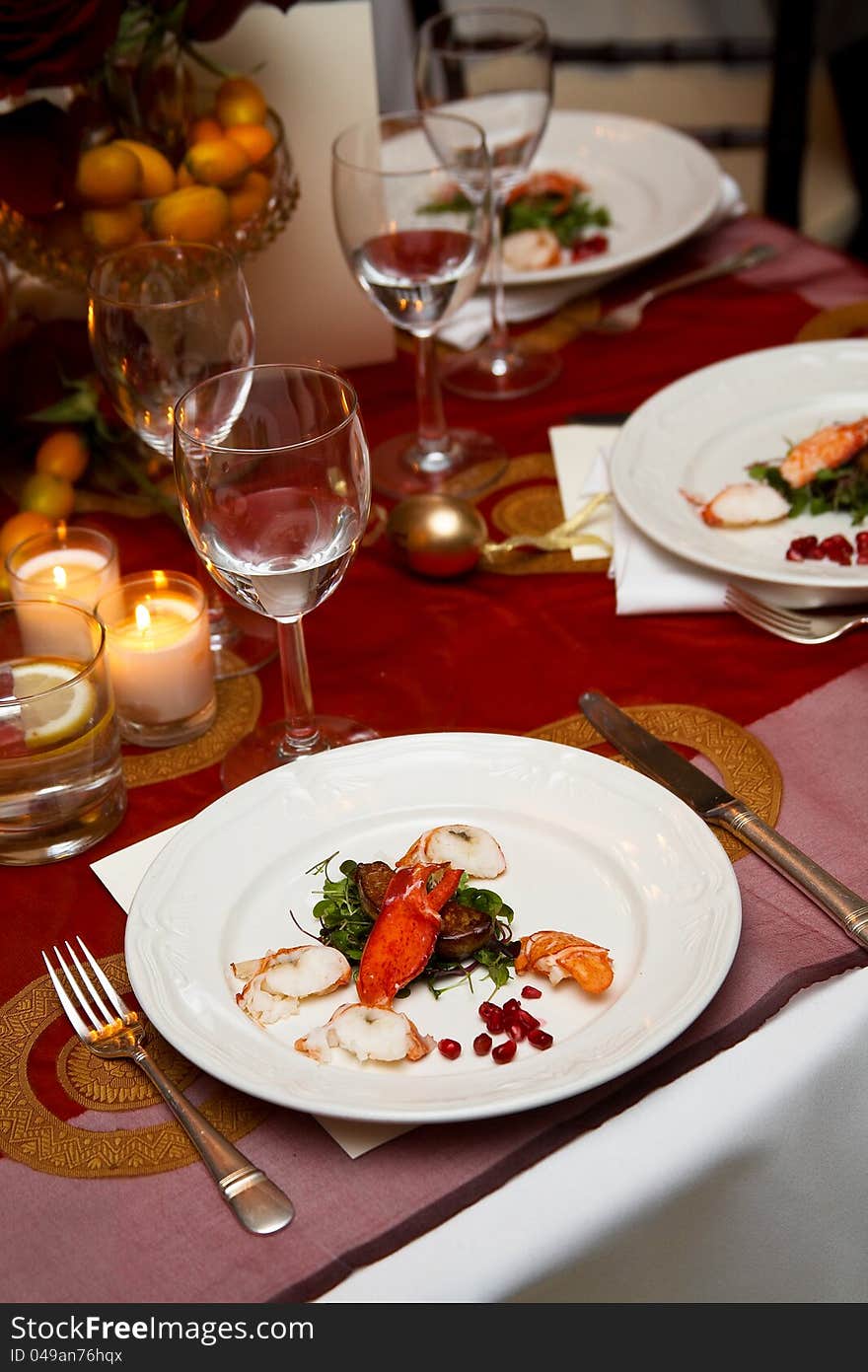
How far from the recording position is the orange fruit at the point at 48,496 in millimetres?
1403

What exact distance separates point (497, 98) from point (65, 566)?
2.58 ft

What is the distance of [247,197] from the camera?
4.53ft

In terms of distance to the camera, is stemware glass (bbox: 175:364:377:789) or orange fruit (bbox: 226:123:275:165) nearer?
stemware glass (bbox: 175:364:377:789)

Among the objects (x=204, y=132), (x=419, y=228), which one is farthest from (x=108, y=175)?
(x=419, y=228)

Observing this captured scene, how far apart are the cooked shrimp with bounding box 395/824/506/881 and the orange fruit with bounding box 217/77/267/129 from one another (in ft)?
2.72

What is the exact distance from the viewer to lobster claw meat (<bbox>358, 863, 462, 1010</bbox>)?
2.66 ft

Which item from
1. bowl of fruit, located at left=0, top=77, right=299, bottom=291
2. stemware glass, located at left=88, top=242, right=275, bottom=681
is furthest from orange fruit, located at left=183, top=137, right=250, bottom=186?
stemware glass, located at left=88, top=242, right=275, bottom=681

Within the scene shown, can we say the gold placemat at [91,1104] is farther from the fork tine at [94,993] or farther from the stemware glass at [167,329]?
A: the stemware glass at [167,329]

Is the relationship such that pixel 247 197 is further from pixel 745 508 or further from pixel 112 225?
pixel 745 508

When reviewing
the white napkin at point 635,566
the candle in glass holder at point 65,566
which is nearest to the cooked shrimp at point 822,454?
the white napkin at point 635,566

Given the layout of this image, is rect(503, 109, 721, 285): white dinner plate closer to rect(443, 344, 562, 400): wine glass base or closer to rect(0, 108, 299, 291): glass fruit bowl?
rect(443, 344, 562, 400): wine glass base
